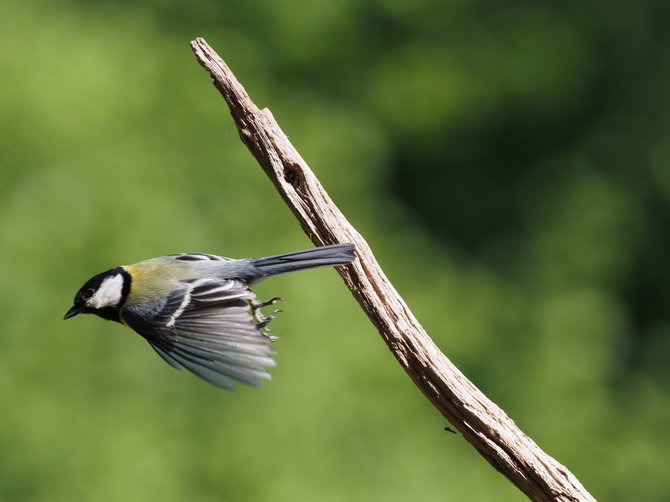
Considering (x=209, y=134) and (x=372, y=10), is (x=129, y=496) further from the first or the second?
(x=372, y=10)

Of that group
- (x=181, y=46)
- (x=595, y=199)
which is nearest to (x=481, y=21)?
(x=595, y=199)

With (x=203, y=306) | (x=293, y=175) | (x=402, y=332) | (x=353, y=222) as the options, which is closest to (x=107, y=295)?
(x=203, y=306)

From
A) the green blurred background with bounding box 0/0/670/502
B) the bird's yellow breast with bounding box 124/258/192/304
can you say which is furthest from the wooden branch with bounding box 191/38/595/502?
the green blurred background with bounding box 0/0/670/502

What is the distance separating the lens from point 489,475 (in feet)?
14.4

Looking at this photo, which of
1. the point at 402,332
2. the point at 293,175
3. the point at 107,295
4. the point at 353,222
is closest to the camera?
the point at 402,332

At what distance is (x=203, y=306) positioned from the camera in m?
2.32

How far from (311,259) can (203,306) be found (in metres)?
0.29

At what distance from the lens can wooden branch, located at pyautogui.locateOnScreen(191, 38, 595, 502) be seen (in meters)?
2.10

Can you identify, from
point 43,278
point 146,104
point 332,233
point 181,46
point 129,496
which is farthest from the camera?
point 181,46

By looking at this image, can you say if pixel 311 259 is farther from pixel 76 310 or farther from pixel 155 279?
pixel 76 310

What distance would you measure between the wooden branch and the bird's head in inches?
19.1

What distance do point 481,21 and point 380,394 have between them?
260 centimetres

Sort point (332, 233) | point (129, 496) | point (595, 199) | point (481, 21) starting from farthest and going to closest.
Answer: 1. point (481, 21)
2. point (595, 199)
3. point (129, 496)
4. point (332, 233)

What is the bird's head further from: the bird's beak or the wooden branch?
the wooden branch
